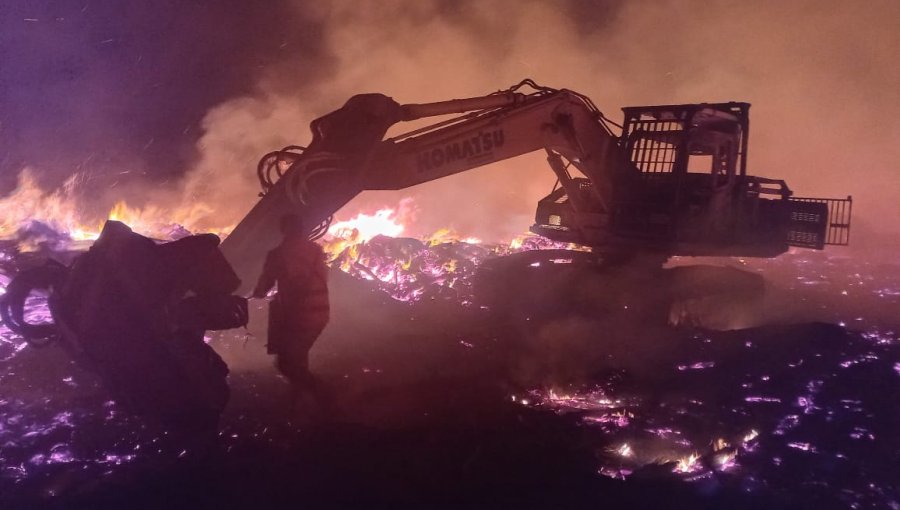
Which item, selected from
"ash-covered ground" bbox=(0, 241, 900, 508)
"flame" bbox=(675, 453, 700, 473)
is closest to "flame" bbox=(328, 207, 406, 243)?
"ash-covered ground" bbox=(0, 241, 900, 508)

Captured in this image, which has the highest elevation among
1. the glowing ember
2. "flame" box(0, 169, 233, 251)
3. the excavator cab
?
the excavator cab

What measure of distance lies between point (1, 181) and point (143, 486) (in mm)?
16107

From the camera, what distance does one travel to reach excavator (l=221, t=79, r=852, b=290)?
21.8 feet

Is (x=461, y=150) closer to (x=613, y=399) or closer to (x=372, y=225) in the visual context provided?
(x=613, y=399)

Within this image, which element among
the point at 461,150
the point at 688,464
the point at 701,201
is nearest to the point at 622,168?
the point at 701,201

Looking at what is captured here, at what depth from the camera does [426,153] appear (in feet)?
21.6

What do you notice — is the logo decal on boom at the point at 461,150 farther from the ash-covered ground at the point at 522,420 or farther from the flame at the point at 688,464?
the flame at the point at 688,464

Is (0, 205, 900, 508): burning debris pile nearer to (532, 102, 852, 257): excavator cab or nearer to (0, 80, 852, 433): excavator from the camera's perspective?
(0, 80, 852, 433): excavator

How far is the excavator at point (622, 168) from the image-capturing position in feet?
21.8

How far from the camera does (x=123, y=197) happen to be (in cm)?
1733

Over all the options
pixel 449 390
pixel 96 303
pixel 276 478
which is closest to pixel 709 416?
pixel 449 390

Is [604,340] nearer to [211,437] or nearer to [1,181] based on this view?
[211,437]

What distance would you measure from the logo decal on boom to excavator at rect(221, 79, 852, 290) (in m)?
0.01

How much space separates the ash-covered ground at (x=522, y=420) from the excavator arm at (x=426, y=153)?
4.90 feet
